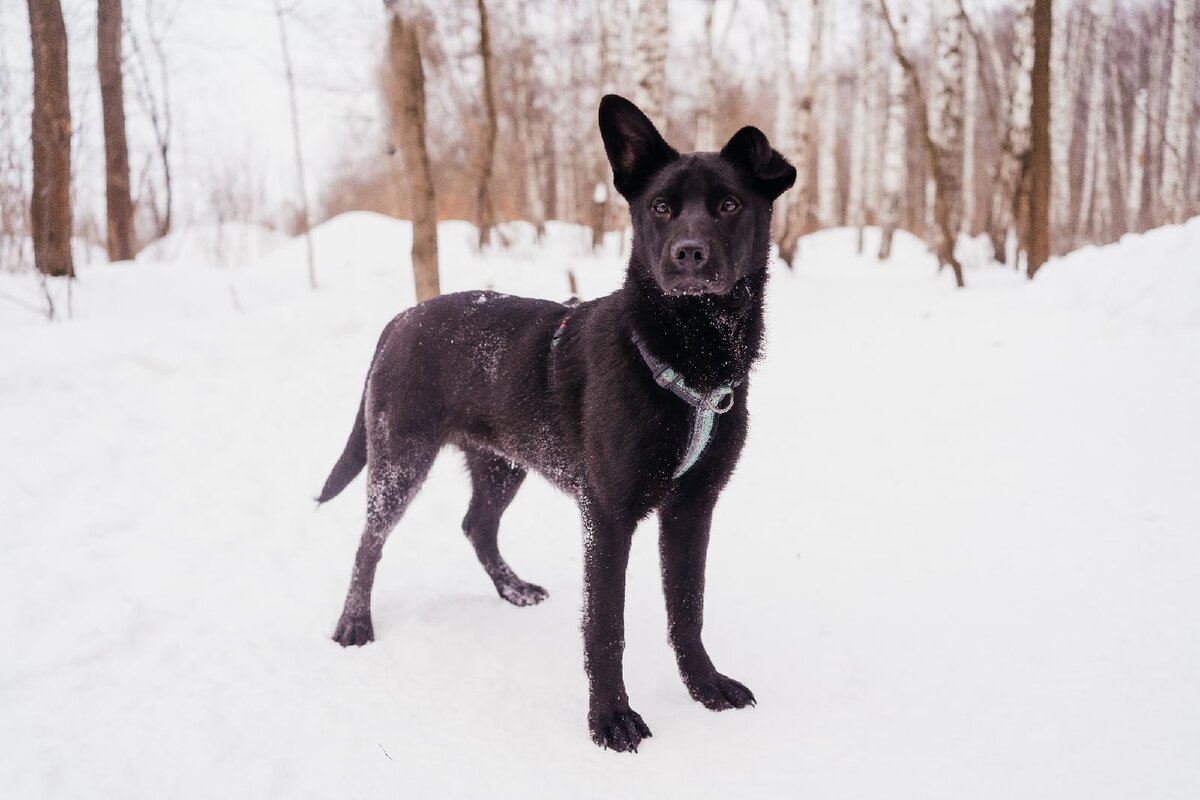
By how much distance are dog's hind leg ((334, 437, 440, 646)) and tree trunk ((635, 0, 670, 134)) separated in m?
7.07

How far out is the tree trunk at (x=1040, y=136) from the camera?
8.01 metres

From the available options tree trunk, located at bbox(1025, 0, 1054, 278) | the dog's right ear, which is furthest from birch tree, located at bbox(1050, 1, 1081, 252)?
the dog's right ear

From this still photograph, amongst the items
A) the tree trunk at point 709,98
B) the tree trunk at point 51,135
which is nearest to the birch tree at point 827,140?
the tree trunk at point 709,98

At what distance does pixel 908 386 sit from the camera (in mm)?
5664

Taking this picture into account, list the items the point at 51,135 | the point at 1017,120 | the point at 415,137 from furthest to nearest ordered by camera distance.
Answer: the point at 1017,120 < the point at 51,135 < the point at 415,137

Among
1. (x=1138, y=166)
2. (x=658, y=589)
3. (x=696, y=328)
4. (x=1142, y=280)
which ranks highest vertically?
(x=1138, y=166)

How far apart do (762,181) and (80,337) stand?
5333 millimetres

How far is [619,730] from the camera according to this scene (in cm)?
239

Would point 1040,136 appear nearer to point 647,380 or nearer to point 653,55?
point 653,55

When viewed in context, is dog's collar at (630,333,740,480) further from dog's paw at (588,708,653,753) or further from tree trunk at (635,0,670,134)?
tree trunk at (635,0,670,134)

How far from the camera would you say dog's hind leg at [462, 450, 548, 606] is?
3436mm

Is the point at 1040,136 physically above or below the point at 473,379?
above

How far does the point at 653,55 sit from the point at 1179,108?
39.7 ft

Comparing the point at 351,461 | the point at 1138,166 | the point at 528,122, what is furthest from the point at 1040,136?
the point at 528,122
